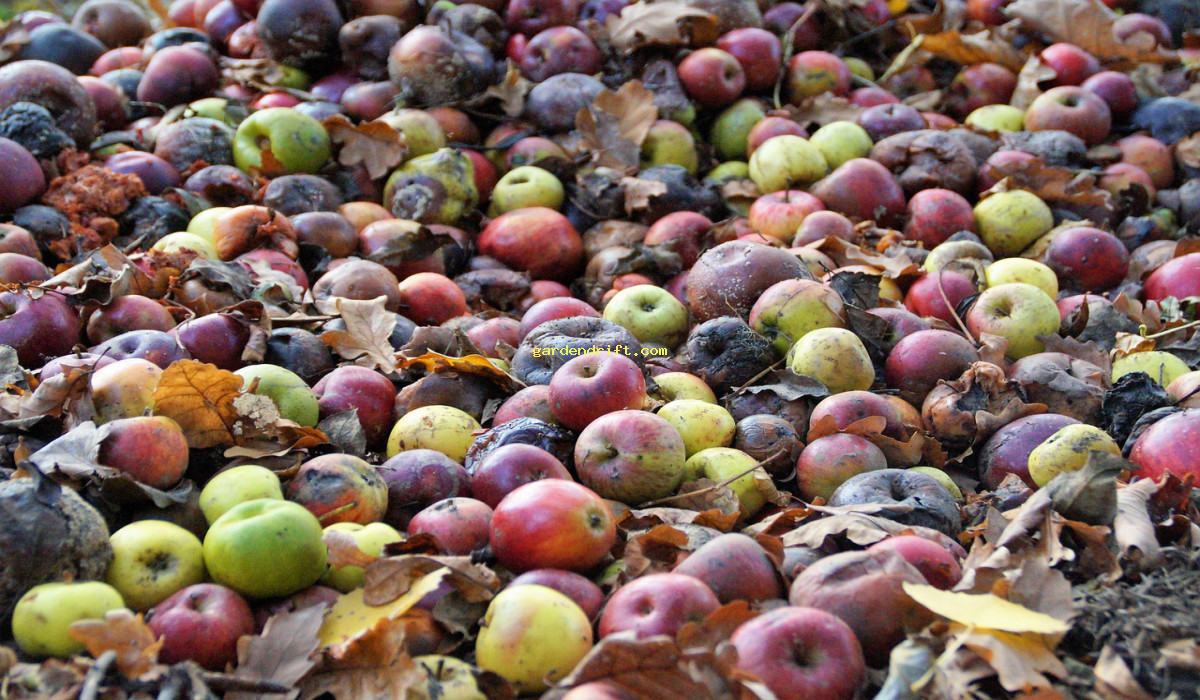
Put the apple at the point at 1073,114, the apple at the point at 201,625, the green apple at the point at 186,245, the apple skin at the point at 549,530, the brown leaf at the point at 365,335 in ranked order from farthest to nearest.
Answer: the apple at the point at 1073,114, the green apple at the point at 186,245, the brown leaf at the point at 365,335, the apple skin at the point at 549,530, the apple at the point at 201,625

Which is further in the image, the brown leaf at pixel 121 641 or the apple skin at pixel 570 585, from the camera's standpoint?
the apple skin at pixel 570 585

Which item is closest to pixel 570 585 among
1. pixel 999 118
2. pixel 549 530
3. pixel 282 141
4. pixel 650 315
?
pixel 549 530

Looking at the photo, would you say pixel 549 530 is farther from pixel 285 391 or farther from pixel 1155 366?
pixel 1155 366

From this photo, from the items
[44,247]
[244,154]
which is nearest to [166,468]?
[44,247]

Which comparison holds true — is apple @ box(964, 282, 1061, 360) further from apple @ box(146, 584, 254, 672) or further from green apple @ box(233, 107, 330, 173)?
green apple @ box(233, 107, 330, 173)

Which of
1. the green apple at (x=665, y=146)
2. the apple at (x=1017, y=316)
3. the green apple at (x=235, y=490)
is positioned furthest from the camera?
the green apple at (x=665, y=146)

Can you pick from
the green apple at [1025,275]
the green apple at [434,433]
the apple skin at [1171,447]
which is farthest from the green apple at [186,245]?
the apple skin at [1171,447]

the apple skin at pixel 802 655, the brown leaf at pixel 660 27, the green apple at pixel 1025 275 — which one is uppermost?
the brown leaf at pixel 660 27

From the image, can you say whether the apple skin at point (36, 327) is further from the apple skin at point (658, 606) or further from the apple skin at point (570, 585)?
the apple skin at point (658, 606)
